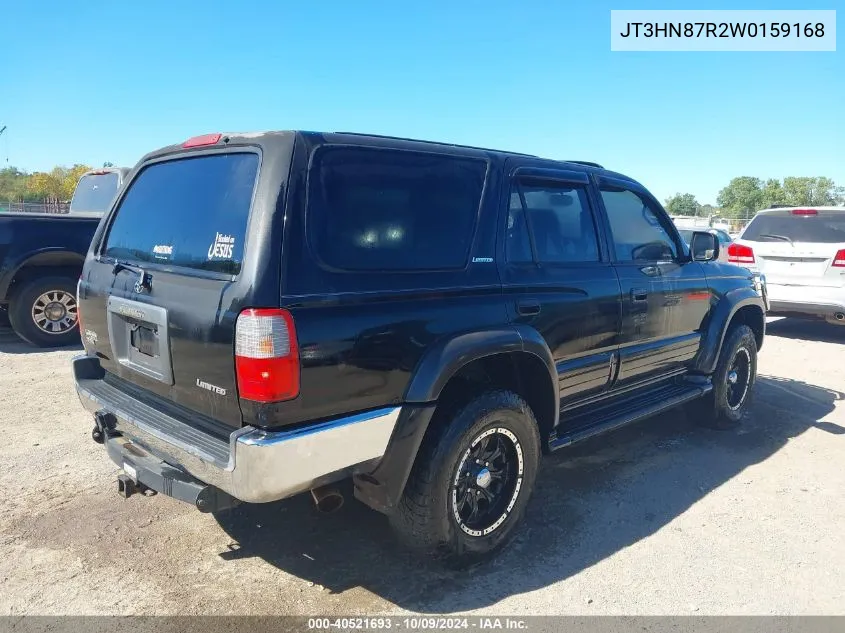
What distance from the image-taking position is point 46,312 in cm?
714

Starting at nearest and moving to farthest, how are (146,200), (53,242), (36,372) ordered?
(146,200)
(36,372)
(53,242)

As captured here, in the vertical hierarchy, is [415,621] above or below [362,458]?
below

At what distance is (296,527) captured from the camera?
3.40 m

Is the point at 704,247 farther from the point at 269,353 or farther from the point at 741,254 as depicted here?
the point at 741,254

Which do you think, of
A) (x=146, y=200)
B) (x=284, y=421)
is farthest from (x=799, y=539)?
(x=146, y=200)

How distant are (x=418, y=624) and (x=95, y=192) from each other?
333 inches

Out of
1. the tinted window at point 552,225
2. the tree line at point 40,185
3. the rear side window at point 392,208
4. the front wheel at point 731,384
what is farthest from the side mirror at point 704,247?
the tree line at point 40,185

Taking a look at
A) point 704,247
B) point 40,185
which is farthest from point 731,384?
point 40,185

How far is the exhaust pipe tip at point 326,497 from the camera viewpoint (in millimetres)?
2578

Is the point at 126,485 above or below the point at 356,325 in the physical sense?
below

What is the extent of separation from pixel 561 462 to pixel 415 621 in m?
2.05

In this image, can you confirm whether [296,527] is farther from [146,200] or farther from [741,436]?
[741,436]

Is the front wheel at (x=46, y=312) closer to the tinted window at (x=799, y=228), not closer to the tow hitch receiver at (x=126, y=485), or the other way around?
the tow hitch receiver at (x=126, y=485)

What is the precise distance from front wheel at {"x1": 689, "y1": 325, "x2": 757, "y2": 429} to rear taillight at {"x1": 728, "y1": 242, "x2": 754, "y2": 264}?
442 cm
